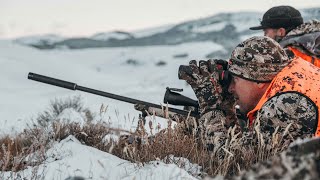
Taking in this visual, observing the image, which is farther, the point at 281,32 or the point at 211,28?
the point at 211,28

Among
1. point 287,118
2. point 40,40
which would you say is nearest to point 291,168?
point 287,118

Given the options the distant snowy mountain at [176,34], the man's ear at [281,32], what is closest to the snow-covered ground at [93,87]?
the man's ear at [281,32]

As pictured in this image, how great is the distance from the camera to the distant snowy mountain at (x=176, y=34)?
242 ft

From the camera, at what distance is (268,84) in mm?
3902

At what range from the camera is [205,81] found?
13.6 ft

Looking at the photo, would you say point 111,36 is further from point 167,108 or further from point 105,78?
point 167,108

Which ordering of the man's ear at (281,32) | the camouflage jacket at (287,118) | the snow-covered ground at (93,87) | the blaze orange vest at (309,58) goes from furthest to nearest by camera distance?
1. the man's ear at (281,32)
2. the blaze orange vest at (309,58)
3. the snow-covered ground at (93,87)
4. the camouflage jacket at (287,118)

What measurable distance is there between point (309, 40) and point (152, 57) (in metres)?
41.6

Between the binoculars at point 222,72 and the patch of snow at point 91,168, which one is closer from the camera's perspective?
the patch of snow at point 91,168

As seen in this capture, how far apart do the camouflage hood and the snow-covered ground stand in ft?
6.55

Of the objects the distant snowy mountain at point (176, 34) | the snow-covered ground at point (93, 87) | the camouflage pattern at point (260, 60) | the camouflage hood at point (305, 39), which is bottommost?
the distant snowy mountain at point (176, 34)

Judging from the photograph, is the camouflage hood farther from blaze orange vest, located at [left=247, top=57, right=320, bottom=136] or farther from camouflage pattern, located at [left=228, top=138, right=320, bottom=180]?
camouflage pattern, located at [left=228, top=138, right=320, bottom=180]

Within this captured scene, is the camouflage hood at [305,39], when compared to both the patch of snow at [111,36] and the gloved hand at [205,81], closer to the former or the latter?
the gloved hand at [205,81]

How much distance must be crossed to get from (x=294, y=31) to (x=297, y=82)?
2725mm
